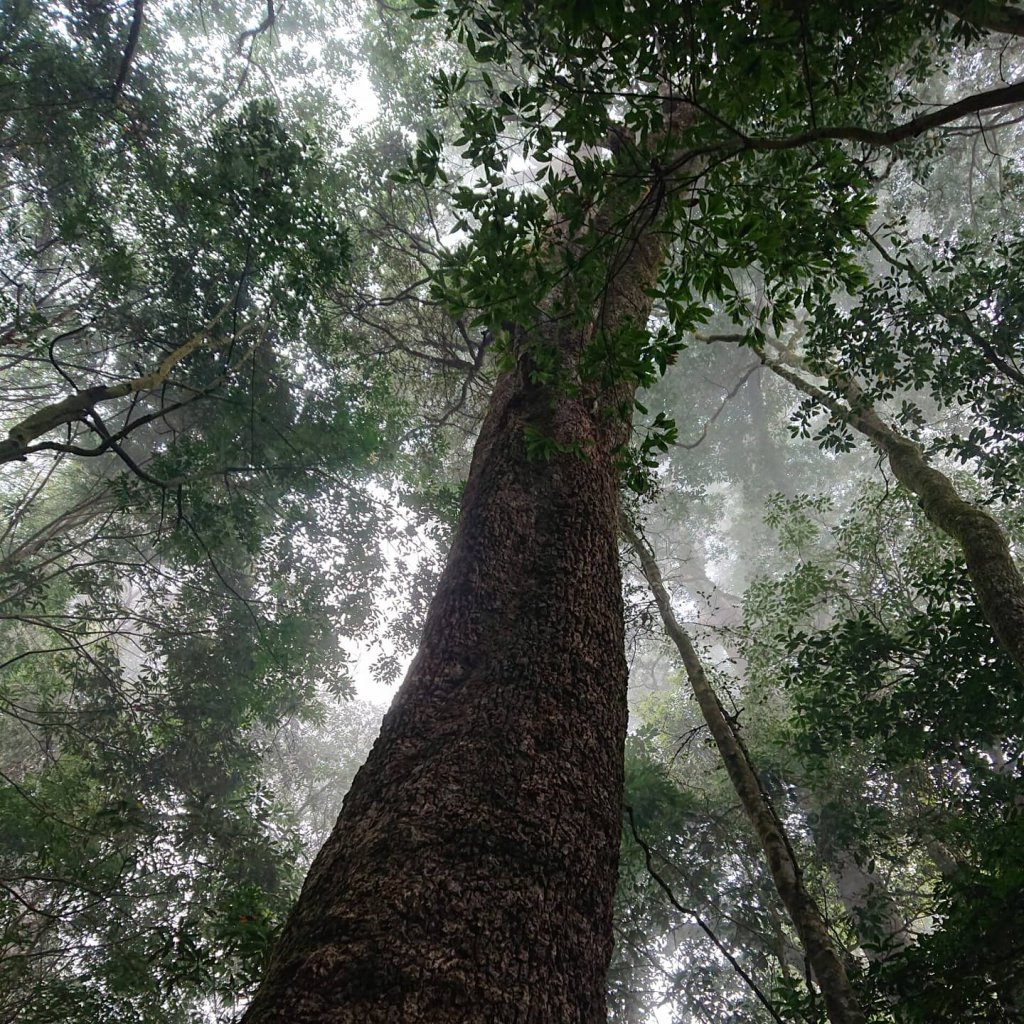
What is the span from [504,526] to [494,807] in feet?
3.61

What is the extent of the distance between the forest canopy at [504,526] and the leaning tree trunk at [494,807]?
0.01 metres

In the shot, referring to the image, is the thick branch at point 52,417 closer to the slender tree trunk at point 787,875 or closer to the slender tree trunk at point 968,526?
the slender tree trunk at point 787,875

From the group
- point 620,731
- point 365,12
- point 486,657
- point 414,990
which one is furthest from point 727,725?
point 365,12

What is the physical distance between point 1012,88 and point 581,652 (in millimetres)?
1970

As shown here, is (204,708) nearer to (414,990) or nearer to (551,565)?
(551,565)

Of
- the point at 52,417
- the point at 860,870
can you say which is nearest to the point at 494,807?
the point at 52,417

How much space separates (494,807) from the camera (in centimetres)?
138

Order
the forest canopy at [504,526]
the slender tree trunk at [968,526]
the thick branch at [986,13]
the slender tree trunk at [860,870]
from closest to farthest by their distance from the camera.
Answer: the forest canopy at [504,526]
the thick branch at [986,13]
the slender tree trunk at [968,526]
the slender tree trunk at [860,870]

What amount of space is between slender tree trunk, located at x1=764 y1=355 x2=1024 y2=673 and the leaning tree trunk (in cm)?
258

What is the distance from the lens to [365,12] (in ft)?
39.2

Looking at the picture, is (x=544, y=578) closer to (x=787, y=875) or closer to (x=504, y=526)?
(x=504, y=526)

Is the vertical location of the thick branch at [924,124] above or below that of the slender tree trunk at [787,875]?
above

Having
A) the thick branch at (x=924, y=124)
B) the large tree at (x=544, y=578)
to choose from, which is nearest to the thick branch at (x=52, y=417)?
the large tree at (x=544, y=578)

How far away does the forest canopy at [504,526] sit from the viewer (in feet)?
5.19
